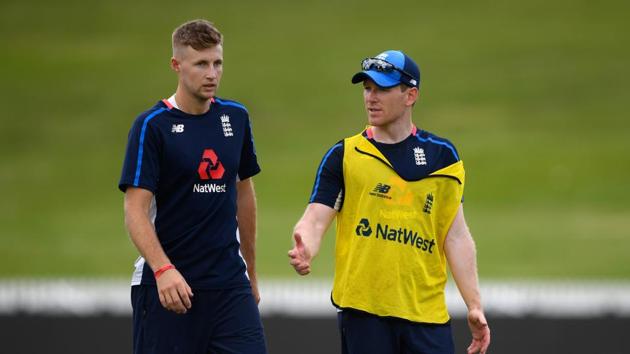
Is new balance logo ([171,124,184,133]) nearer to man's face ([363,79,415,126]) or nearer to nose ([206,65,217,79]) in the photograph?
nose ([206,65,217,79])

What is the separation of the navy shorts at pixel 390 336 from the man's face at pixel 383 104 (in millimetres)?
984

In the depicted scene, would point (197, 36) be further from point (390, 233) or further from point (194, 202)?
point (390, 233)

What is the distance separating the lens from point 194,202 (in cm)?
649

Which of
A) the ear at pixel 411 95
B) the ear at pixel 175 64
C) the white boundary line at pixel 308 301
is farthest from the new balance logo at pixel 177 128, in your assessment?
the white boundary line at pixel 308 301

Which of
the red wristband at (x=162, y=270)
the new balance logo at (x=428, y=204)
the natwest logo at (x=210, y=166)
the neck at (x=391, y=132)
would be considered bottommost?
the red wristband at (x=162, y=270)

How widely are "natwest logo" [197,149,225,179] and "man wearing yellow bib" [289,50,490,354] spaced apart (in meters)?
0.50

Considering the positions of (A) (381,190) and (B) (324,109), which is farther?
(B) (324,109)

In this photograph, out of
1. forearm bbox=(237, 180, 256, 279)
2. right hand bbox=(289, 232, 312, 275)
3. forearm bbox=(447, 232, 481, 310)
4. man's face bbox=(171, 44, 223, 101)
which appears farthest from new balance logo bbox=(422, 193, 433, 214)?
man's face bbox=(171, 44, 223, 101)

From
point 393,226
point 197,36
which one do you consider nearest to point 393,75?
point 393,226

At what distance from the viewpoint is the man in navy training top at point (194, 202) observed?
21.0 feet

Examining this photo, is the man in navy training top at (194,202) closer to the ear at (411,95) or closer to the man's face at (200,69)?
the man's face at (200,69)

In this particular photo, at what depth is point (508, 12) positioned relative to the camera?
29.5 metres

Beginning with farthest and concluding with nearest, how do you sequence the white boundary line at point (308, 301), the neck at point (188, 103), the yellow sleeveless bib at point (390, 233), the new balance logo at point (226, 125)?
1. the white boundary line at point (308, 301)
2. the new balance logo at point (226, 125)
3. the neck at point (188, 103)
4. the yellow sleeveless bib at point (390, 233)

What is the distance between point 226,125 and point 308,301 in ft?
16.4
